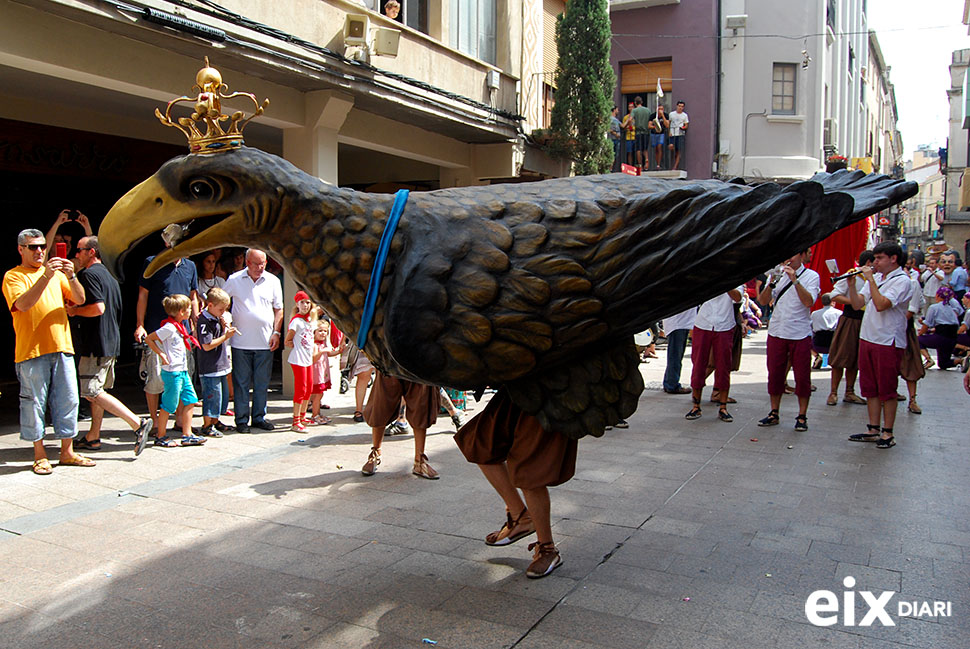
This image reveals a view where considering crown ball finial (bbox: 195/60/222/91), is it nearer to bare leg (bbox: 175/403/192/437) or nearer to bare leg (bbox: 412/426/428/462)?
A: bare leg (bbox: 412/426/428/462)

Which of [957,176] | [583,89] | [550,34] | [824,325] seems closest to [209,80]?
[824,325]

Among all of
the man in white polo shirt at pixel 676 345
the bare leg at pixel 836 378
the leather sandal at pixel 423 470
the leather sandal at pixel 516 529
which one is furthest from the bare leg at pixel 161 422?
the bare leg at pixel 836 378

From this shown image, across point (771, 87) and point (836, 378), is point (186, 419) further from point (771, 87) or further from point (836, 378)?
point (771, 87)

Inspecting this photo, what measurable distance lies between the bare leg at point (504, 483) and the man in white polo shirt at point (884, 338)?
4.07 m

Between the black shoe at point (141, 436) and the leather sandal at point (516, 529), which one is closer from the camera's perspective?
the leather sandal at point (516, 529)

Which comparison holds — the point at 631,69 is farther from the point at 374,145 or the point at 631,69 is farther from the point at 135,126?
the point at 135,126

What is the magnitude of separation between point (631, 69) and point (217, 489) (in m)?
18.7

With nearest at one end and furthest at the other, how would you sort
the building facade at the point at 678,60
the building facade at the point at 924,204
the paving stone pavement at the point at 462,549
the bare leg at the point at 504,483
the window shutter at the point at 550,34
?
the paving stone pavement at the point at 462,549
the bare leg at the point at 504,483
the window shutter at the point at 550,34
the building facade at the point at 678,60
the building facade at the point at 924,204

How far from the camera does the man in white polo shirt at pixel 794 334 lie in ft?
23.7

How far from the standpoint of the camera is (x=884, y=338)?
6.37m

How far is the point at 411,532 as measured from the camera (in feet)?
14.1

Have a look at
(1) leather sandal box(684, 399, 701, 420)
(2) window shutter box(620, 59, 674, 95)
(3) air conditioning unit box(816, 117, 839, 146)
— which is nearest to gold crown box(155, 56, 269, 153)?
(1) leather sandal box(684, 399, 701, 420)

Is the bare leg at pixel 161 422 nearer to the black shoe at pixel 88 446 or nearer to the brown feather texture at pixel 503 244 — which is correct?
the black shoe at pixel 88 446

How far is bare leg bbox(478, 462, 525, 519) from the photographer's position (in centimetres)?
374
